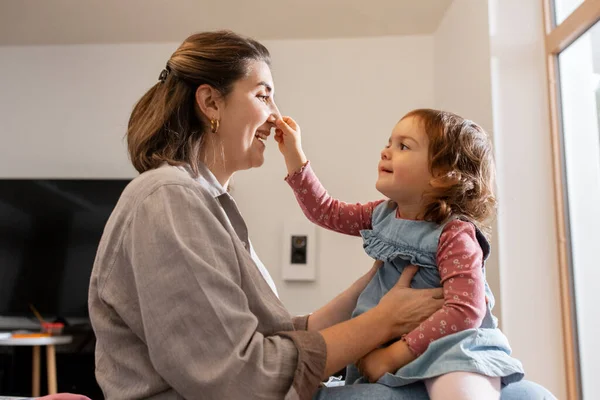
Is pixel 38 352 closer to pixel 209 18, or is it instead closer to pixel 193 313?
pixel 209 18

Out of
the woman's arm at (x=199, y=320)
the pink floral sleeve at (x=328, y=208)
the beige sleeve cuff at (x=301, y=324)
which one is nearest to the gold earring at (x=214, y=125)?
the pink floral sleeve at (x=328, y=208)

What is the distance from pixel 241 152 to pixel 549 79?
160 cm

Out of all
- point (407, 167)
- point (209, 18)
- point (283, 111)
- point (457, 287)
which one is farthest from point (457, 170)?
point (209, 18)

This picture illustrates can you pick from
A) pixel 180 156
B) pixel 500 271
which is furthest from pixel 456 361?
pixel 500 271

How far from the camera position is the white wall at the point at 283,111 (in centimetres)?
308

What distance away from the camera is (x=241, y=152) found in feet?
4.24

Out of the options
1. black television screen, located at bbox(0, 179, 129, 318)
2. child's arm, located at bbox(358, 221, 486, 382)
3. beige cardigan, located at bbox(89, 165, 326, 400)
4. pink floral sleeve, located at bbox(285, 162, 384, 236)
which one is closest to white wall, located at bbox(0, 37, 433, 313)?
black television screen, located at bbox(0, 179, 129, 318)

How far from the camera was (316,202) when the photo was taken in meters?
1.36

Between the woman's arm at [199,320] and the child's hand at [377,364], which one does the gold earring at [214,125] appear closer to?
the woman's arm at [199,320]

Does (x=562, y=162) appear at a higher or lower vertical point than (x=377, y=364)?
higher

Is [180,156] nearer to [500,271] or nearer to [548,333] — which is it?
[500,271]

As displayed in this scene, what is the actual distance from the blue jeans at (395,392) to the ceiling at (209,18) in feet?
7.61

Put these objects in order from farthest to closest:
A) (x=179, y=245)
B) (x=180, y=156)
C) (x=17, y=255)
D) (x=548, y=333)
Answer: (x=17, y=255) → (x=548, y=333) → (x=180, y=156) → (x=179, y=245)

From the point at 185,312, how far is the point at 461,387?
1.59 feet
